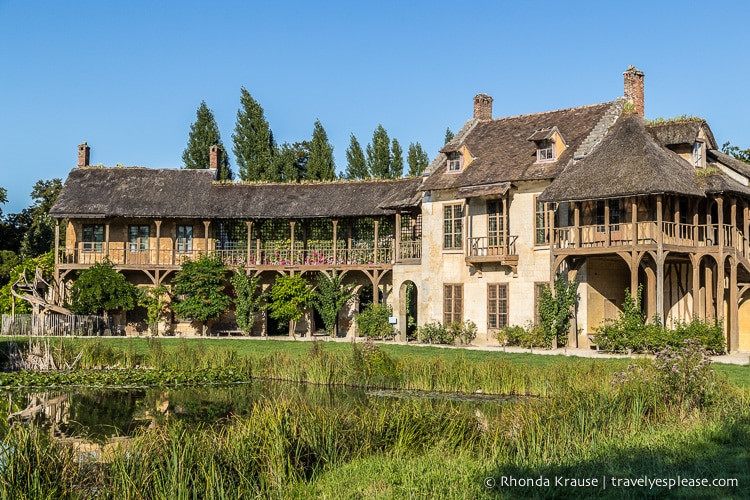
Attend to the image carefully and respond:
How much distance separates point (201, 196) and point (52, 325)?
8.65 m

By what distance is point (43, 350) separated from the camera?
24.8 meters

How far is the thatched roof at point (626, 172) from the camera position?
2644cm

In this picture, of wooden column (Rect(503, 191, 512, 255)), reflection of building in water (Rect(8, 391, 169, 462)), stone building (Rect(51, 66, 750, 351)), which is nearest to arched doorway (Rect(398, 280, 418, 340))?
stone building (Rect(51, 66, 750, 351))

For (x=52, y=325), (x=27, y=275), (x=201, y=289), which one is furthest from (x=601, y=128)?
Answer: (x=27, y=275)

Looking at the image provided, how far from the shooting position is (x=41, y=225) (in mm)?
50062

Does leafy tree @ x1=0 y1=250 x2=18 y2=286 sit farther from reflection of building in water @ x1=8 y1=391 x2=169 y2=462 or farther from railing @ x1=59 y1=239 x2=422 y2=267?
reflection of building in water @ x1=8 y1=391 x2=169 y2=462

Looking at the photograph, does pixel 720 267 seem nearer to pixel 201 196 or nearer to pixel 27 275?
pixel 201 196


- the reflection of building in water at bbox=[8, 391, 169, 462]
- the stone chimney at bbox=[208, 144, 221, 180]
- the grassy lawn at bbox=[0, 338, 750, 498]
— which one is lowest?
the reflection of building in water at bbox=[8, 391, 169, 462]

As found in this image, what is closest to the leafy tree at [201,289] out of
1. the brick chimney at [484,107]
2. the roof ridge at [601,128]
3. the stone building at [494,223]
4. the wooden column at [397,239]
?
the stone building at [494,223]

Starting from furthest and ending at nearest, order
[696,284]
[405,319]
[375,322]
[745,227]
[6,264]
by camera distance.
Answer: [6,264]
[375,322]
[405,319]
[745,227]
[696,284]

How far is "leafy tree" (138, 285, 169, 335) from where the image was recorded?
125ft

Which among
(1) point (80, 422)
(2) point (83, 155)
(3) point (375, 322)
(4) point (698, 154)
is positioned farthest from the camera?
(2) point (83, 155)

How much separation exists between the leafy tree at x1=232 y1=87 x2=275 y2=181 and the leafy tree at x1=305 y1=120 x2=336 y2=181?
221 centimetres

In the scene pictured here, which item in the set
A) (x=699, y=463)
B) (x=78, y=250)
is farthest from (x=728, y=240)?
(x=78, y=250)
